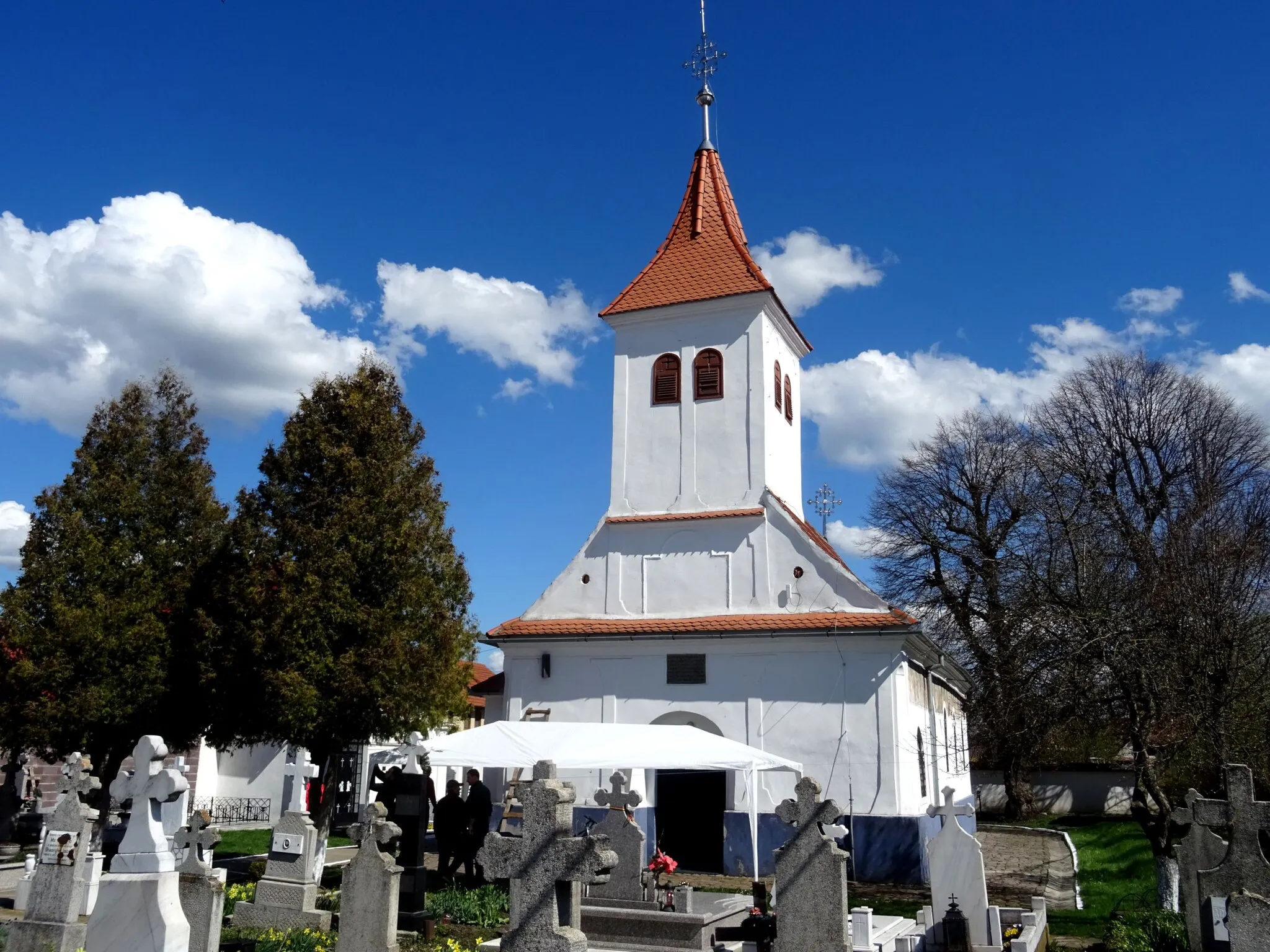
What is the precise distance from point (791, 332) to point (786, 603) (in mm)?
7360

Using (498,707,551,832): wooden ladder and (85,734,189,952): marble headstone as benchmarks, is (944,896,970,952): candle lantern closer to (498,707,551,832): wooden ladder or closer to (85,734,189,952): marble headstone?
(498,707,551,832): wooden ladder

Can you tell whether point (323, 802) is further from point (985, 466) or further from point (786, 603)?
point (985, 466)

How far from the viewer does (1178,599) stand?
1278cm

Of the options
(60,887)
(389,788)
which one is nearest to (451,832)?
→ (389,788)

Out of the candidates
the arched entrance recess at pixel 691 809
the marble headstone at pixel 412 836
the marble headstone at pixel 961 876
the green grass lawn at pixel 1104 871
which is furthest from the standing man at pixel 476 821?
the green grass lawn at pixel 1104 871

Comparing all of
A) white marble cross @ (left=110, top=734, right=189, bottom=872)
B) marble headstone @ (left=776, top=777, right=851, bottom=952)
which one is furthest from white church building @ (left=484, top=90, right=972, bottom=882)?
white marble cross @ (left=110, top=734, right=189, bottom=872)

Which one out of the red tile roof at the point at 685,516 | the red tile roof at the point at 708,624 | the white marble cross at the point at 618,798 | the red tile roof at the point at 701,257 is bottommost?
the white marble cross at the point at 618,798

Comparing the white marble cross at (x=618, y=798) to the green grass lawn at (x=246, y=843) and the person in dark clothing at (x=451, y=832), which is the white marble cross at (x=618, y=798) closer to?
the person in dark clothing at (x=451, y=832)

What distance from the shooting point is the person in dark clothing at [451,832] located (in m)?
15.3

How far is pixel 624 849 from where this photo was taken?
45.0 feet

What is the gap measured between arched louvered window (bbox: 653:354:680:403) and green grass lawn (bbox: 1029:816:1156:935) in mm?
12447

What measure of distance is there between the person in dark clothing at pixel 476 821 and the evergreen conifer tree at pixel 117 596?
5396 mm


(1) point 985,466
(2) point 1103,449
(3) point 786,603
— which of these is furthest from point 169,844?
(1) point 985,466

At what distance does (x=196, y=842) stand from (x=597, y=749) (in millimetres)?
5870
